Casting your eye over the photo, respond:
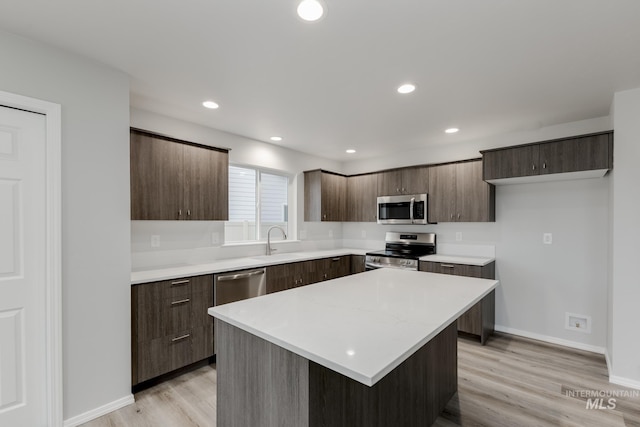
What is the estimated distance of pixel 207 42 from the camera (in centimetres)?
184

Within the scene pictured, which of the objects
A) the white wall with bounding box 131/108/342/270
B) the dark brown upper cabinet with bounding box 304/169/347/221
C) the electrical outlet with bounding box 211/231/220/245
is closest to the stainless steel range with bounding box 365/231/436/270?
the dark brown upper cabinet with bounding box 304/169/347/221

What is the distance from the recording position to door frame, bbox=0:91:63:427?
1.90 m

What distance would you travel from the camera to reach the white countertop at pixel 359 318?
103 centimetres

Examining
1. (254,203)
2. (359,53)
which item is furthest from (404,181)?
(359,53)

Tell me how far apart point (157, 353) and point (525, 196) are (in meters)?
4.31

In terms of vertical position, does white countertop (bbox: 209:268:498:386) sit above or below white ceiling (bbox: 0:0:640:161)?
below

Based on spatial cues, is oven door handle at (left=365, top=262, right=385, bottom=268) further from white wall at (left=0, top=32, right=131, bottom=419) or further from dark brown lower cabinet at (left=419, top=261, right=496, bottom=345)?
white wall at (left=0, top=32, right=131, bottom=419)

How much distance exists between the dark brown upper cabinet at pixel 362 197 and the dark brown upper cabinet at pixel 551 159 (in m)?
1.75

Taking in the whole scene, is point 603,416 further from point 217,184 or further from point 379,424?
point 217,184

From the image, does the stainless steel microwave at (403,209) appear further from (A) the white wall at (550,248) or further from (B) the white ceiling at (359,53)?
(B) the white ceiling at (359,53)

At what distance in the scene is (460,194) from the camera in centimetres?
389

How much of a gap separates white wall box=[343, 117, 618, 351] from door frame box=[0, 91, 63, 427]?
433 cm

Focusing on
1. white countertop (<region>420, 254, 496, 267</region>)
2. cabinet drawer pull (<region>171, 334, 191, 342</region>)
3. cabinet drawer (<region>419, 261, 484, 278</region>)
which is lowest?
cabinet drawer pull (<region>171, 334, 191, 342</region>)

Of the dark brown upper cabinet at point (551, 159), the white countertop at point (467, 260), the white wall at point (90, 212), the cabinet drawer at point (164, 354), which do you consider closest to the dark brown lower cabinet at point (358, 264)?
the white countertop at point (467, 260)
